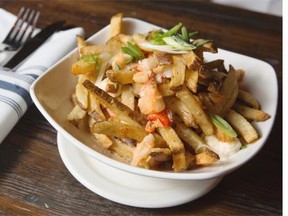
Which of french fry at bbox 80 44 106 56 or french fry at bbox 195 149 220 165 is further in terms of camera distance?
french fry at bbox 80 44 106 56

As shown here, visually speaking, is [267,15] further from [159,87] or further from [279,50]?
[159,87]

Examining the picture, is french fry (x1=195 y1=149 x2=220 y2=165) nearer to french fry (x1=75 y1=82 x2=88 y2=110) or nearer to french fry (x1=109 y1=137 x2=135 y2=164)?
french fry (x1=109 y1=137 x2=135 y2=164)

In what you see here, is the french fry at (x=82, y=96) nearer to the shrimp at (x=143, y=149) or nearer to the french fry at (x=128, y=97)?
the french fry at (x=128, y=97)

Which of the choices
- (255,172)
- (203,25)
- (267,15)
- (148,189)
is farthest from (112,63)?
(267,15)

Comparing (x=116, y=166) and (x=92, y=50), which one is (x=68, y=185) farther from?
(x=92, y=50)

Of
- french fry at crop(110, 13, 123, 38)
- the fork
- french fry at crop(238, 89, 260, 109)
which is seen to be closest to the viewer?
french fry at crop(238, 89, 260, 109)

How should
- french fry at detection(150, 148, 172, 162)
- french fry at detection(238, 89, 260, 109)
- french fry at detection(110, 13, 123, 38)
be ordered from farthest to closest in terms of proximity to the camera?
french fry at detection(110, 13, 123, 38), french fry at detection(238, 89, 260, 109), french fry at detection(150, 148, 172, 162)

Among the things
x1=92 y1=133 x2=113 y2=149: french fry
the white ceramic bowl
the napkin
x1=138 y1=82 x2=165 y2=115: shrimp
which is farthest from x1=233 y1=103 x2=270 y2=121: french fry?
the napkin
